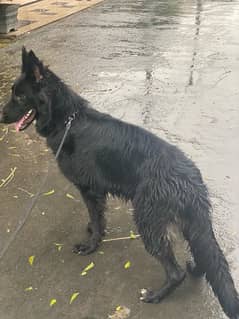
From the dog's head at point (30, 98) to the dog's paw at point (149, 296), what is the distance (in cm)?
156

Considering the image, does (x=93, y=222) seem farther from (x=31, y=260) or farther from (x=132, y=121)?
(x=132, y=121)

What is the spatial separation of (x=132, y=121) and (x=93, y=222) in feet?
9.17

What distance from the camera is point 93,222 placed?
392 centimetres

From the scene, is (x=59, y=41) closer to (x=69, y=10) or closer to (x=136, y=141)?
(x=69, y=10)

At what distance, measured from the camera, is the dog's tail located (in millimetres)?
2822

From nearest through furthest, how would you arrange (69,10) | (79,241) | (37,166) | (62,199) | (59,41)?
(79,241) → (62,199) → (37,166) → (59,41) → (69,10)

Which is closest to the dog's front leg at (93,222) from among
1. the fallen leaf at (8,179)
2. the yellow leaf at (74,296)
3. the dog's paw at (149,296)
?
the yellow leaf at (74,296)

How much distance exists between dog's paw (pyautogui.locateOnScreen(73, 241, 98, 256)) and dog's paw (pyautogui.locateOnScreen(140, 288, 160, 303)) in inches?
25.9

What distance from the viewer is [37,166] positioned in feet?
17.1

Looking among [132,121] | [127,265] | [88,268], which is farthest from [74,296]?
[132,121]

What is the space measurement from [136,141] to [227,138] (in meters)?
2.90

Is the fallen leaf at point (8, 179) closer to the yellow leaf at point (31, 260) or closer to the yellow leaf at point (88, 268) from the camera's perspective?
the yellow leaf at point (31, 260)

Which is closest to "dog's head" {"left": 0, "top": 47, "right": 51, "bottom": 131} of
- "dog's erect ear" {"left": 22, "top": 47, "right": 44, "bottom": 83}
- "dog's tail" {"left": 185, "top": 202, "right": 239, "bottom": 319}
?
"dog's erect ear" {"left": 22, "top": 47, "right": 44, "bottom": 83}

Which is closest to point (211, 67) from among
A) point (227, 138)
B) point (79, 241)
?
point (227, 138)
